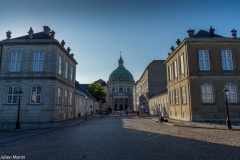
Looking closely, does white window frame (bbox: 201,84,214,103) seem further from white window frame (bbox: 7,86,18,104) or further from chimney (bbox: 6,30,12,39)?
chimney (bbox: 6,30,12,39)

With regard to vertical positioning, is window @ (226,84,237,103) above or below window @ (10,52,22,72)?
below

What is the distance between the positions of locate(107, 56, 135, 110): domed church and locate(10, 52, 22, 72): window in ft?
336

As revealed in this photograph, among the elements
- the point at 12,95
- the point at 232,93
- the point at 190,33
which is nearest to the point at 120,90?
the point at 190,33

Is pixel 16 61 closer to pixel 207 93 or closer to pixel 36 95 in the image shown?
pixel 36 95

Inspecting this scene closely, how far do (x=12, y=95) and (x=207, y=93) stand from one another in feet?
82.8

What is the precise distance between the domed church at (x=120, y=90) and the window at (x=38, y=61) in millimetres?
102217

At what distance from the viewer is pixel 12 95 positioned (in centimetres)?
2516

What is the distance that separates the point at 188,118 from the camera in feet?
80.1

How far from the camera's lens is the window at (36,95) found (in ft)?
81.3

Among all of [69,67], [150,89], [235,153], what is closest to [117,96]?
[150,89]

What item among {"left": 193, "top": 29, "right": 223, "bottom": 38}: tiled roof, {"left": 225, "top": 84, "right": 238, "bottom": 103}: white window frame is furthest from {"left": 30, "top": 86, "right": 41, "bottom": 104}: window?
{"left": 225, "top": 84, "right": 238, "bottom": 103}: white window frame

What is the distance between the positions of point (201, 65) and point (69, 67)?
21.0m

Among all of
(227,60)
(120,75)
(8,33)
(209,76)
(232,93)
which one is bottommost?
(232,93)

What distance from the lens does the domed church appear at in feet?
420
